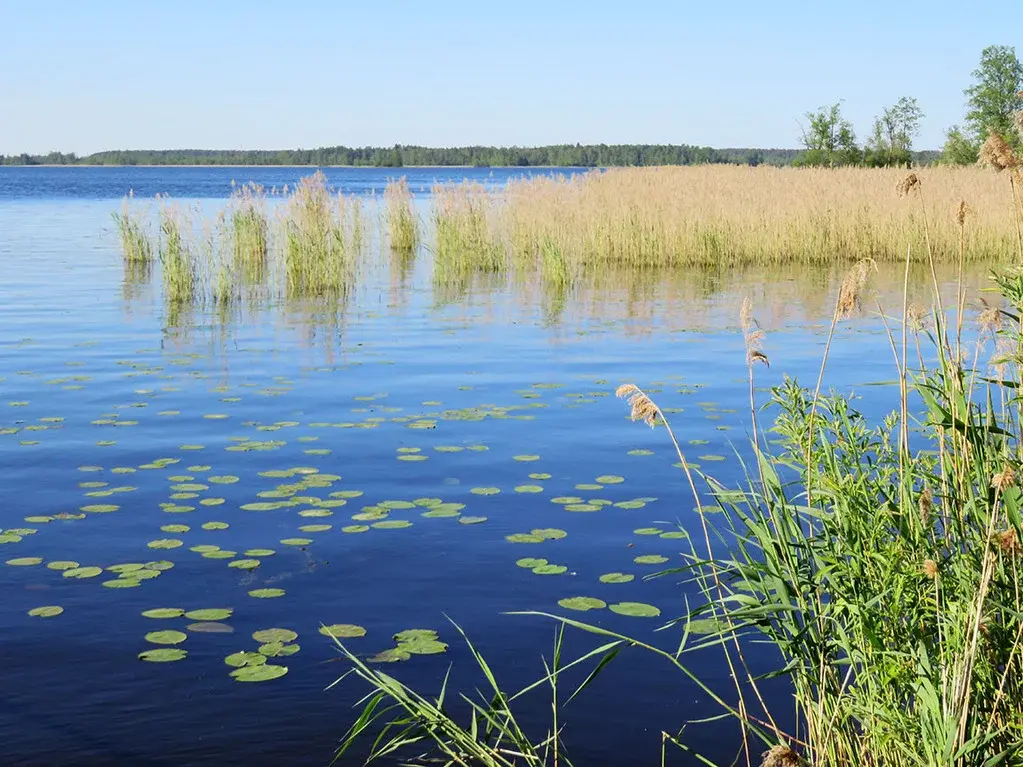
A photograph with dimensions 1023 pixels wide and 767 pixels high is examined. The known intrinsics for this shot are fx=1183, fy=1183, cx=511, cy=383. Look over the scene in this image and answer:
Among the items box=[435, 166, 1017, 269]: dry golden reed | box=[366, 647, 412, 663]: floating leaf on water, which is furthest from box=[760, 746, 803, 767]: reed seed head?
box=[435, 166, 1017, 269]: dry golden reed

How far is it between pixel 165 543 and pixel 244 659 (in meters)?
1.45

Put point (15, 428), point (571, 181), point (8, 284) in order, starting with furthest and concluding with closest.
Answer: point (571, 181) → point (8, 284) → point (15, 428)

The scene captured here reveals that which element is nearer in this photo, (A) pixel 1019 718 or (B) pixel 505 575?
(A) pixel 1019 718

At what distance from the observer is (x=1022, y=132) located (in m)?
2.88

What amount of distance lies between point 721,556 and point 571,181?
16061 mm

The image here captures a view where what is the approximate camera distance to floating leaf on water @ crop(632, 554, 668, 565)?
17.3 ft

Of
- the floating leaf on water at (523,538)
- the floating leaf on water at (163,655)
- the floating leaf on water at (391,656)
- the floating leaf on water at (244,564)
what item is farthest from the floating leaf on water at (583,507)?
the floating leaf on water at (163,655)

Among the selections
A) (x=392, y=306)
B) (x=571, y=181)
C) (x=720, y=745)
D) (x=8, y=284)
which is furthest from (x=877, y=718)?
(x=571, y=181)

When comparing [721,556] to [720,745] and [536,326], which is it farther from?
[536,326]

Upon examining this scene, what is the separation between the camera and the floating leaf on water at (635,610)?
15.2ft

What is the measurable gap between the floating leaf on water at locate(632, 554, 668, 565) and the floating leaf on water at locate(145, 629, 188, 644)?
198 centimetres

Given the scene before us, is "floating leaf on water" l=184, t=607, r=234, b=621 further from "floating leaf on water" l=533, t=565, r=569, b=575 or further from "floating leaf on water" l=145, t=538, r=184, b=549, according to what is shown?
"floating leaf on water" l=533, t=565, r=569, b=575

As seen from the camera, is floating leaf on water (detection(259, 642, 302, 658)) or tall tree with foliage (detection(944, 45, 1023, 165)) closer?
floating leaf on water (detection(259, 642, 302, 658))

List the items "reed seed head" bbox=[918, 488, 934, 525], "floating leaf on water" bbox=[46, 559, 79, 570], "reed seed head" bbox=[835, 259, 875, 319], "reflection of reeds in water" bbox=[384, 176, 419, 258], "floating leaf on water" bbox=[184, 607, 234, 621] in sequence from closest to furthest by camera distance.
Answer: "reed seed head" bbox=[835, 259, 875, 319] < "reed seed head" bbox=[918, 488, 934, 525] < "floating leaf on water" bbox=[184, 607, 234, 621] < "floating leaf on water" bbox=[46, 559, 79, 570] < "reflection of reeds in water" bbox=[384, 176, 419, 258]
